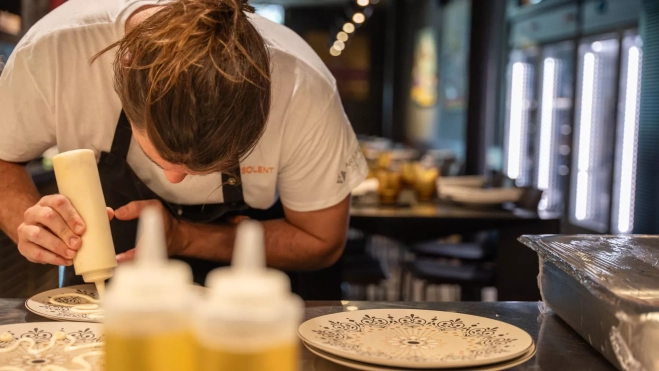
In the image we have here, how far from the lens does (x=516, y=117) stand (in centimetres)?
820

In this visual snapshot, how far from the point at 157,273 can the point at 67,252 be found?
2.06 feet

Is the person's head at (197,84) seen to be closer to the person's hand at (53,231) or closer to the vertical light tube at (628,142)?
the person's hand at (53,231)

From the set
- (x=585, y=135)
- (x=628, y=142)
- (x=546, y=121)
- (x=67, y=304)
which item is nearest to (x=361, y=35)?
(x=546, y=121)

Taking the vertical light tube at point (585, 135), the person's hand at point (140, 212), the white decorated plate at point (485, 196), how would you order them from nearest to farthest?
the person's hand at point (140, 212) → the white decorated plate at point (485, 196) → the vertical light tube at point (585, 135)

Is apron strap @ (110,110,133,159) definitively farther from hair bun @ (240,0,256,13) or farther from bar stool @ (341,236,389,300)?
bar stool @ (341,236,389,300)

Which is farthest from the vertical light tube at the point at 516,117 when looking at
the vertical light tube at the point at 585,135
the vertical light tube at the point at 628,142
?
the vertical light tube at the point at 628,142

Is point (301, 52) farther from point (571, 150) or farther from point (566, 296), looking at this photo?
point (571, 150)

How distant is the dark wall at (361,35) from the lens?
1398cm

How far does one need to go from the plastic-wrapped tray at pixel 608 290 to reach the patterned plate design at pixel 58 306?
748mm

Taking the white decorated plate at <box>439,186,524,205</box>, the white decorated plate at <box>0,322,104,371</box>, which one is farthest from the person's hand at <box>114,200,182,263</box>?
the white decorated plate at <box>439,186,524,205</box>

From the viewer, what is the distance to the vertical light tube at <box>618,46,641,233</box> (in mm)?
5688

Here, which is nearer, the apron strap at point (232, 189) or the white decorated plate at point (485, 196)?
the apron strap at point (232, 189)

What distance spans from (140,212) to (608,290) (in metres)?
0.88

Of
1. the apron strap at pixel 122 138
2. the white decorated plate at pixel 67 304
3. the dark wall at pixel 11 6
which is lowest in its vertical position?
the white decorated plate at pixel 67 304
